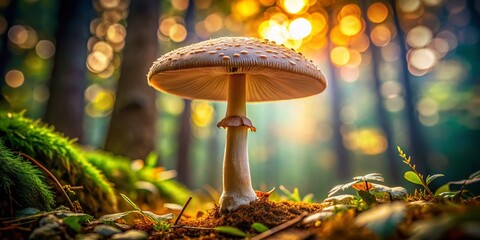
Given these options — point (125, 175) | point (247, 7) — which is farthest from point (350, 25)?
point (125, 175)

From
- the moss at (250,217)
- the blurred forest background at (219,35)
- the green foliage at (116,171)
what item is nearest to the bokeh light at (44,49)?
the blurred forest background at (219,35)

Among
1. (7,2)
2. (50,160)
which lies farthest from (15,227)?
(7,2)

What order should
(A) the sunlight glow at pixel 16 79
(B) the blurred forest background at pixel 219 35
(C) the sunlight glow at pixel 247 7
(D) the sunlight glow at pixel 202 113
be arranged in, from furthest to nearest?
1. (D) the sunlight glow at pixel 202 113
2. (A) the sunlight glow at pixel 16 79
3. (C) the sunlight glow at pixel 247 7
4. (B) the blurred forest background at pixel 219 35

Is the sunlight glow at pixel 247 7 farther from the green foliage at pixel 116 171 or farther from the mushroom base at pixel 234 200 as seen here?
the mushroom base at pixel 234 200

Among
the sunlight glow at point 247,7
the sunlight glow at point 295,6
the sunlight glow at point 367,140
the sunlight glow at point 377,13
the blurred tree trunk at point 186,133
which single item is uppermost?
the sunlight glow at point 377,13

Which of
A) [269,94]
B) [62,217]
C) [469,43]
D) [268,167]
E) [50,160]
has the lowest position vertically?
[268,167]

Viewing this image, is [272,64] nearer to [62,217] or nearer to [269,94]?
[269,94]
